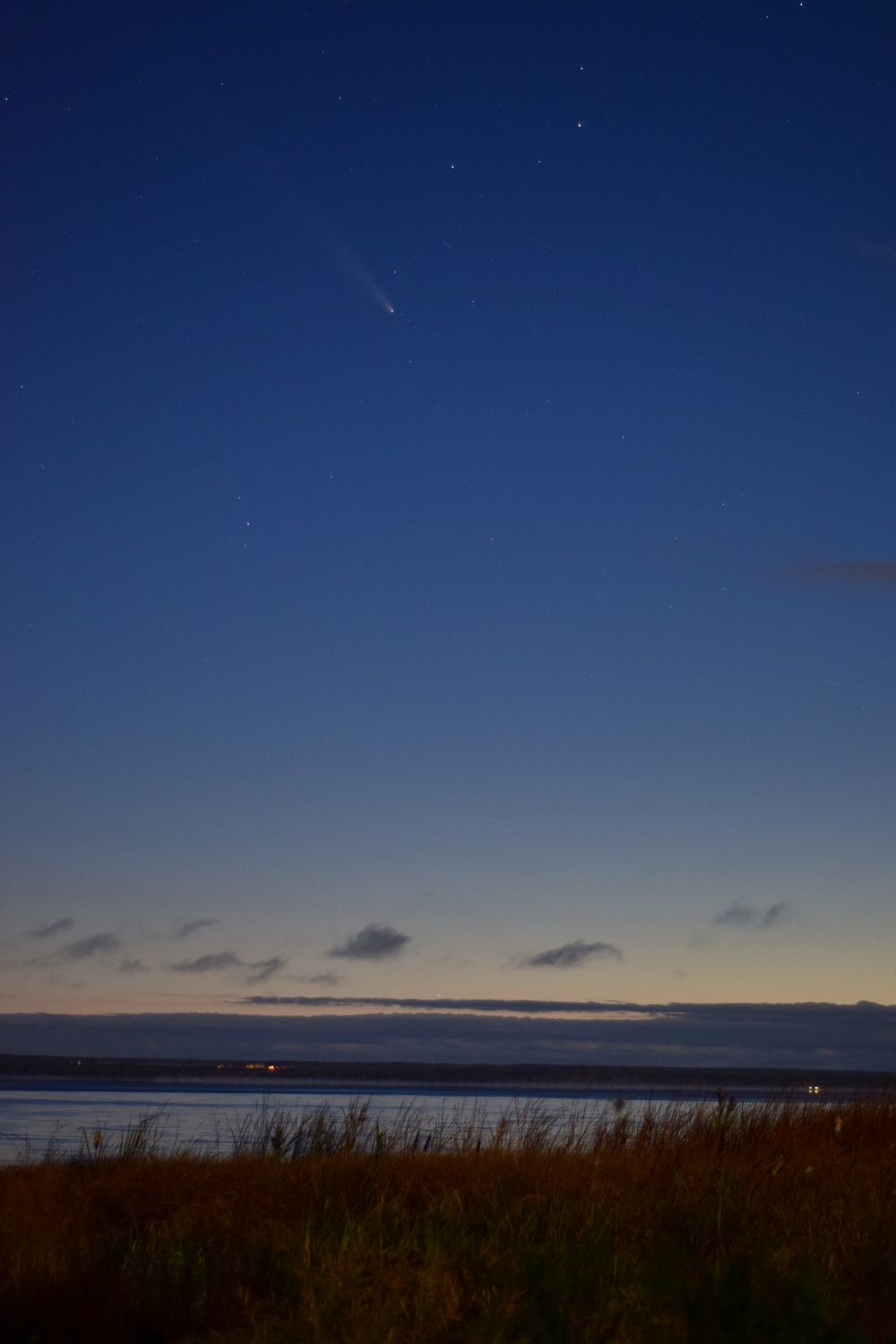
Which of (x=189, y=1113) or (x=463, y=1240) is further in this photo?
(x=189, y=1113)

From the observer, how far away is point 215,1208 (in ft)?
39.6

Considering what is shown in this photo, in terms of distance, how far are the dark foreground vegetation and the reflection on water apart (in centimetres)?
121

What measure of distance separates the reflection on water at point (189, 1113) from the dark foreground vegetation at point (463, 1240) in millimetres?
1208

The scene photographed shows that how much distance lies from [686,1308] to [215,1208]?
5.58 metres

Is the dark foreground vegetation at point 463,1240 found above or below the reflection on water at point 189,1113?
above

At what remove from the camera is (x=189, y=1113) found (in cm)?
4000

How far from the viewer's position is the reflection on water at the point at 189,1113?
19.2 m

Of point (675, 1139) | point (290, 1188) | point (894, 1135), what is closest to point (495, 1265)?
point (290, 1188)

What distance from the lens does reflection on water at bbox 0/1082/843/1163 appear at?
1923 centimetres

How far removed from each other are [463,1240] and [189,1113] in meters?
31.7

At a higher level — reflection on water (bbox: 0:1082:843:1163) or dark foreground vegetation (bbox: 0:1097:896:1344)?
dark foreground vegetation (bbox: 0:1097:896:1344)

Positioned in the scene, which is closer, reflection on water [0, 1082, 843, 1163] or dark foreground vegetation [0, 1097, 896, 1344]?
dark foreground vegetation [0, 1097, 896, 1344]

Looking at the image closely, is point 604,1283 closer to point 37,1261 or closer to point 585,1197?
point 585,1197

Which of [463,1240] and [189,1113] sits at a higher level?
[463,1240]
